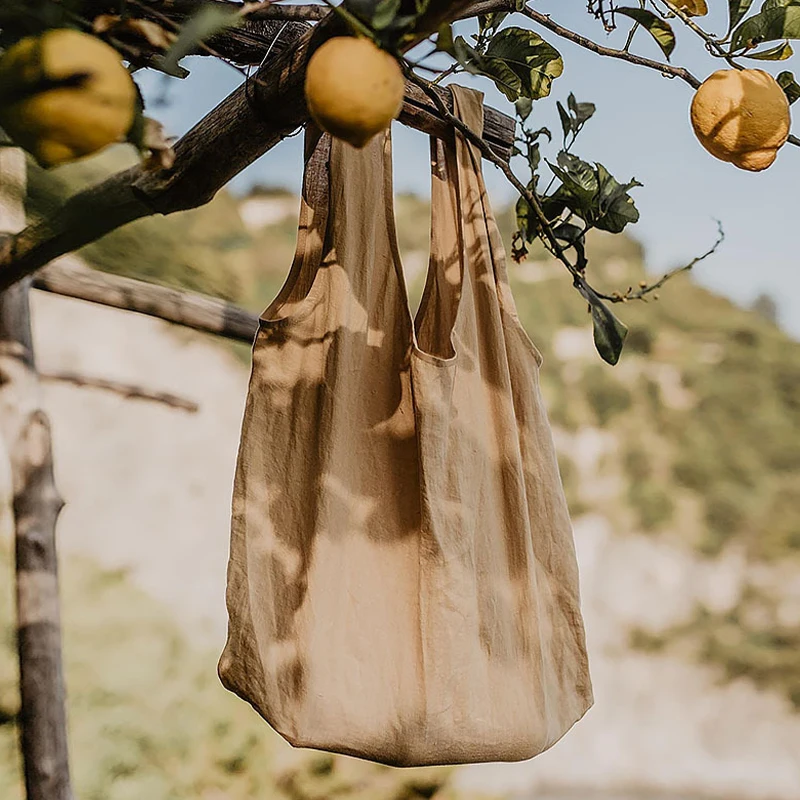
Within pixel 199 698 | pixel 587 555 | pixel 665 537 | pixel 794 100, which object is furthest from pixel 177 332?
pixel 794 100

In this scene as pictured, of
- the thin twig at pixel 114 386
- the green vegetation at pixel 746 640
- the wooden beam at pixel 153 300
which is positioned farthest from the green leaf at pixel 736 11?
the green vegetation at pixel 746 640

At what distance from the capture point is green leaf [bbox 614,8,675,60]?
0.56 metres

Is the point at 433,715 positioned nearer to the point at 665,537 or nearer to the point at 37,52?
the point at 37,52

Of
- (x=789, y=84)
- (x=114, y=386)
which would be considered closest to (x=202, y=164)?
(x=789, y=84)

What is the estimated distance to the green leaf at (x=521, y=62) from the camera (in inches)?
22.0

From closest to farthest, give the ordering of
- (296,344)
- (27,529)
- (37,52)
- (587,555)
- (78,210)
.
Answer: (37,52), (78,210), (296,344), (27,529), (587,555)

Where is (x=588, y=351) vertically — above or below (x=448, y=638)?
below

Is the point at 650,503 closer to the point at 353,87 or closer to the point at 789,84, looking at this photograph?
the point at 789,84

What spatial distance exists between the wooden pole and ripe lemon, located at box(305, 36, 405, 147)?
960mm

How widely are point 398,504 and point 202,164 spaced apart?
305mm

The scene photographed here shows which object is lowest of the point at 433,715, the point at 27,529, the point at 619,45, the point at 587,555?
the point at 587,555

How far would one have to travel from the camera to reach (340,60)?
0.32 meters

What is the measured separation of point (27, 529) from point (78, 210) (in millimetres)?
817

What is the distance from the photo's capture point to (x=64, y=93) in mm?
301
